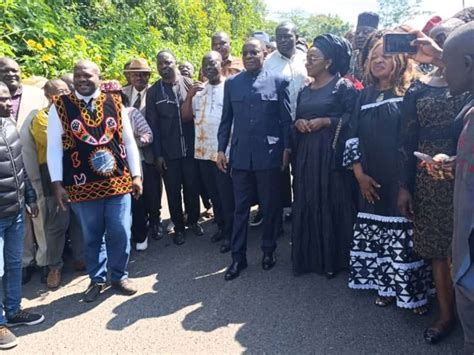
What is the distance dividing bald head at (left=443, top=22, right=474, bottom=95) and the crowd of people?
0.36 meters

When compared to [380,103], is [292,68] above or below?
above

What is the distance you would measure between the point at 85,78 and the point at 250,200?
1.67m

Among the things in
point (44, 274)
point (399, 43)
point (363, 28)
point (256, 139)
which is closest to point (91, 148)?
point (256, 139)

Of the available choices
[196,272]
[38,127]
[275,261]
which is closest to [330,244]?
[275,261]

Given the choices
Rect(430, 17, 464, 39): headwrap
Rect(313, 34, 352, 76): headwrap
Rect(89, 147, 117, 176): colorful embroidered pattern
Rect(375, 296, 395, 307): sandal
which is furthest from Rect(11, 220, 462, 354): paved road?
Rect(430, 17, 464, 39): headwrap

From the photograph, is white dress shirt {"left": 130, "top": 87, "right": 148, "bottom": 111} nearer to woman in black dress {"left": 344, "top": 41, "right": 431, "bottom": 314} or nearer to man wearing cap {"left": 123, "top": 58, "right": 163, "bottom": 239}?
man wearing cap {"left": 123, "top": 58, "right": 163, "bottom": 239}

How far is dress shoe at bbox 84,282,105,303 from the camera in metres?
3.84

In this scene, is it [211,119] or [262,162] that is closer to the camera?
[262,162]

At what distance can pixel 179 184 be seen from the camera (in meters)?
5.00

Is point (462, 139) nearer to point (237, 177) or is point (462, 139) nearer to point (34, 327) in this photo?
point (237, 177)

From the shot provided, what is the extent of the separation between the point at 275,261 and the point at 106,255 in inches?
59.0

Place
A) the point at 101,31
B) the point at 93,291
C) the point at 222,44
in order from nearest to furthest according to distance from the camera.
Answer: the point at 93,291 → the point at 222,44 → the point at 101,31

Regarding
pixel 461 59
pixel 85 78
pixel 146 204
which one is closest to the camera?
pixel 461 59

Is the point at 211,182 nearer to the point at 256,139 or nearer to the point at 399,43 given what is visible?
the point at 256,139
